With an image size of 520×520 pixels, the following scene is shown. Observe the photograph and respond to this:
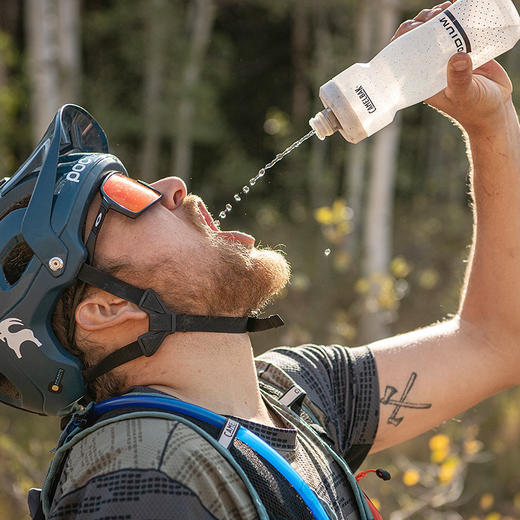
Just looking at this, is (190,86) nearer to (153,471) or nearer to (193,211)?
(193,211)

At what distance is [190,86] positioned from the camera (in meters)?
13.8

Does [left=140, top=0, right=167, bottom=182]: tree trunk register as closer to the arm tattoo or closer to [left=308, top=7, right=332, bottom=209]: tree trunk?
[left=308, top=7, right=332, bottom=209]: tree trunk

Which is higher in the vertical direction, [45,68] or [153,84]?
[45,68]

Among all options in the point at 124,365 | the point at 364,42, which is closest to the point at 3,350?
the point at 124,365

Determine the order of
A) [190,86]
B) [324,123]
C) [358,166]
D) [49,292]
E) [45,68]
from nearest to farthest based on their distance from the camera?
1. [49,292]
2. [324,123]
3. [45,68]
4. [358,166]
5. [190,86]

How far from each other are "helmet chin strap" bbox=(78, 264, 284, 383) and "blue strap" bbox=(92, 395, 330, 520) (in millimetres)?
230

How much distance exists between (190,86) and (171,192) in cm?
1192

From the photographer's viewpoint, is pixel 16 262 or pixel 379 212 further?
pixel 379 212

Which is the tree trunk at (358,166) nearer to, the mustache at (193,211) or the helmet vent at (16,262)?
the mustache at (193,211)

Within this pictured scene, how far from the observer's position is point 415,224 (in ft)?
51.5

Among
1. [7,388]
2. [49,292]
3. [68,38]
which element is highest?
[68,38]

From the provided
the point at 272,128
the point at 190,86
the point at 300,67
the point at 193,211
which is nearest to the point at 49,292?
the point at 193,211

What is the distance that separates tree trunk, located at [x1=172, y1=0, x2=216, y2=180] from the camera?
13852 millimetres

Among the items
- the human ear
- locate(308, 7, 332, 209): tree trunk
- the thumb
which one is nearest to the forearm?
the thumb
